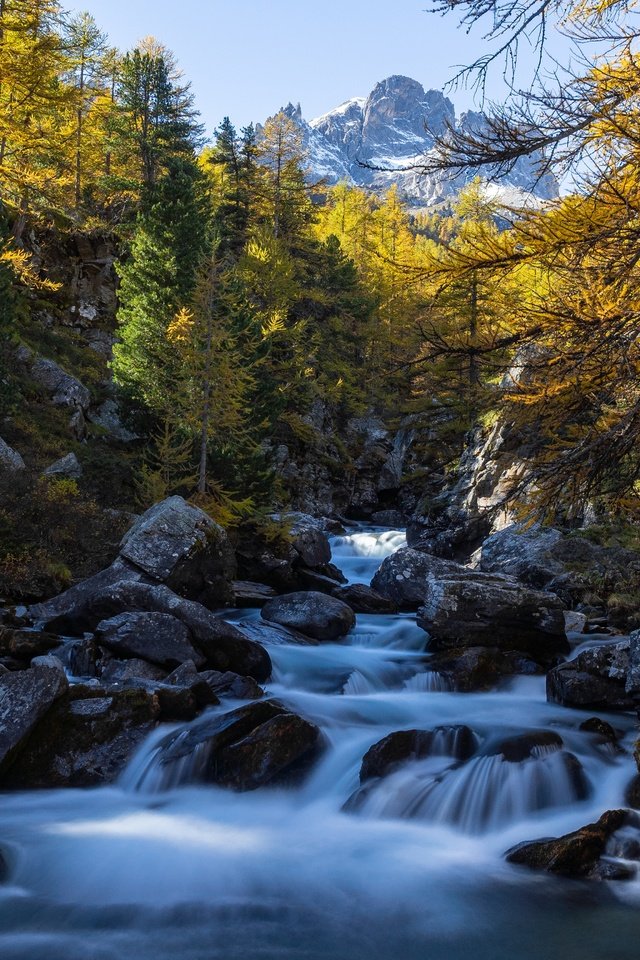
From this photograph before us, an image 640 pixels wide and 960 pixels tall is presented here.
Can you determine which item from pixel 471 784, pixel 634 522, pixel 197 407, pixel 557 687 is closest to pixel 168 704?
pixel 471 784

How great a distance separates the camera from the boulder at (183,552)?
13.2m

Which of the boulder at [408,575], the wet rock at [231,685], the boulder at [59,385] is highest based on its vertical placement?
the boulder at [59,385]

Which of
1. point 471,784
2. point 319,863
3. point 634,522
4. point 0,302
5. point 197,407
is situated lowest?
point 319,863

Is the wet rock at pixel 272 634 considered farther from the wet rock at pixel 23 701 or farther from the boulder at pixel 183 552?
the wet rock at pixel 23 701

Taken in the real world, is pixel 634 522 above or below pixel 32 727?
above

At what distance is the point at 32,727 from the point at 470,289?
84.5ft

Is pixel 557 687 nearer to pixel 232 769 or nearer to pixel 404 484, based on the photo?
pixel 232 769

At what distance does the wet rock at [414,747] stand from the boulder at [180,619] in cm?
325

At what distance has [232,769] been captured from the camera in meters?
7.65

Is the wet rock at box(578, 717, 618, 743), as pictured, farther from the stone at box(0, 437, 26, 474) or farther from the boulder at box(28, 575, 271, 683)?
the stone at box(0, 437, 26, 474)

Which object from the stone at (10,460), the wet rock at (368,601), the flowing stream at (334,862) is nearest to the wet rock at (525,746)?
the flowing stream at (334,862)

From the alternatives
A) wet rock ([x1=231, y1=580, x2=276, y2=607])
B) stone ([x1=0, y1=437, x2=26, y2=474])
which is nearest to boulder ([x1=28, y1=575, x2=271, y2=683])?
wet rock ([x1=231, y1=580, x2=276, y2=607])

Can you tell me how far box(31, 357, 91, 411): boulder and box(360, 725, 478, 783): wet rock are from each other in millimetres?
16181

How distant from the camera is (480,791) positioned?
298 inches
